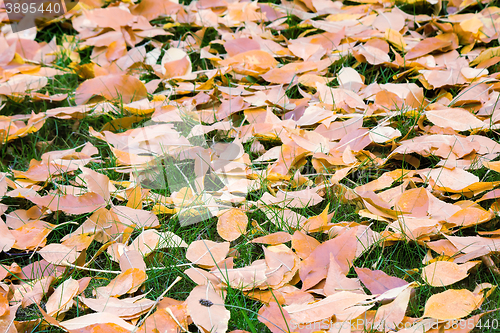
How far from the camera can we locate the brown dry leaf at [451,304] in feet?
2.99

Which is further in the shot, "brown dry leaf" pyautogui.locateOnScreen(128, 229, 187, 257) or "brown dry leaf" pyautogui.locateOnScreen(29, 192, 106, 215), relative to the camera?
"brown dry leaf" pyautogui.locateOnScreen(29, 192, 106, 215)

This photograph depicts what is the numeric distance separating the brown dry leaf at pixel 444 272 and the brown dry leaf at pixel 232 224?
450 millimetres

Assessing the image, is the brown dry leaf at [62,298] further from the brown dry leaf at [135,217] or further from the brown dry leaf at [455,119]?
the brown dry leaf at [455,119]

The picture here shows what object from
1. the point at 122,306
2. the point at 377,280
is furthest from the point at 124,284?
the point at 377,280

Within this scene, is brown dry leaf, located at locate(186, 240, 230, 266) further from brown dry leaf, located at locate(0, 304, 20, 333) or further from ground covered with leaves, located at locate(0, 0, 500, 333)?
brown dry leaf, located at locate(0, 304, 20, 333)

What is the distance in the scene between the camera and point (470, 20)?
6.22 ft

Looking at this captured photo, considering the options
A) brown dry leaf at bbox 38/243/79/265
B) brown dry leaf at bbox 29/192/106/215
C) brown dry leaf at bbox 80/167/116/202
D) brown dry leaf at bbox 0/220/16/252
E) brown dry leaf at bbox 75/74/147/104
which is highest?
brown dry leaf at bbox 75/74/147/104

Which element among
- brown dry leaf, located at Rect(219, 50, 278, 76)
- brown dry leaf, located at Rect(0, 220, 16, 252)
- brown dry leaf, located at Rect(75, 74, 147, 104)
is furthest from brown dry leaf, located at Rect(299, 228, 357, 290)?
brown dry leaf, located at Rect(75, 74, 147, 104)

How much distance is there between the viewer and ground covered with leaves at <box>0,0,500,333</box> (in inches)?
39.6

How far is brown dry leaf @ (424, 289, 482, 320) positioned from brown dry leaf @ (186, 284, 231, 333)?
403mm

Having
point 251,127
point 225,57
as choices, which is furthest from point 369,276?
point 225,57

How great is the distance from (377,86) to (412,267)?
77 cm

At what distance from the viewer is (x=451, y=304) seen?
3.05ft

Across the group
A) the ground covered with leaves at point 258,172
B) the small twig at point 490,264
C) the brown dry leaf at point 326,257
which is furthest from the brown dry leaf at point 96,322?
the small twig at point 490,264
